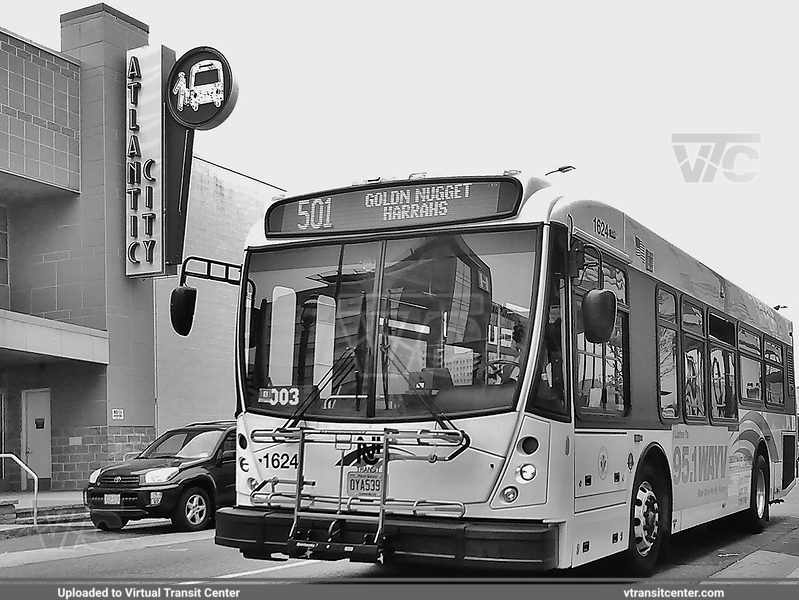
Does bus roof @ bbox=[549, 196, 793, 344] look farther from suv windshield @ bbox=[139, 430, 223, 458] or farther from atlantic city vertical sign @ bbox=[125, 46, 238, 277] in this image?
atlantic city vertical sign @ bbox=[125, 46, 238, 277]

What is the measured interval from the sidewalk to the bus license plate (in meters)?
9.19

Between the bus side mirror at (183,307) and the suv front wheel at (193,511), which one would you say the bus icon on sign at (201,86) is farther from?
the bus side mirror at (183,307)

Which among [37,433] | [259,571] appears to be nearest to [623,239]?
[259,571]

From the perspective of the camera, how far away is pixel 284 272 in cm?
846

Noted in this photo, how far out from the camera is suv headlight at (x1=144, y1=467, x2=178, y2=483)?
14.6m

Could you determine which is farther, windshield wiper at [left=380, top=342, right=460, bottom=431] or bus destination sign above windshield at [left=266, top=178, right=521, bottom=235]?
bus destination sign above windshield at [left=266, top=178, right=521, bottom=235]

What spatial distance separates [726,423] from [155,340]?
16.8m

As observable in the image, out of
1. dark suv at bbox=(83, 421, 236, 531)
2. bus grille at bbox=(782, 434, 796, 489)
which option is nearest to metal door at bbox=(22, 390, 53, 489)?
dark suv at bbox=(83, 421, 236, 531)

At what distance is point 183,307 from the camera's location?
28.7 feet

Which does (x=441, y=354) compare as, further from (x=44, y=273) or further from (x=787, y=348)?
(x=44, y=273)

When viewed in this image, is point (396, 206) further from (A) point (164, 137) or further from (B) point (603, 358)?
(A) point (164, 137)

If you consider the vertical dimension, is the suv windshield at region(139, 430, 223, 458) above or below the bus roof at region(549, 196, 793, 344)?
below

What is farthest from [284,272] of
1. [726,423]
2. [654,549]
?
[726,423]

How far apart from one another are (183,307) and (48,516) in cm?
1063
